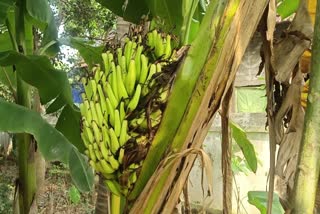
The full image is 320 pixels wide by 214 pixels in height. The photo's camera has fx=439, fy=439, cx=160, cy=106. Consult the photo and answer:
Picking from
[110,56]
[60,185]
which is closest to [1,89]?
[60,185]

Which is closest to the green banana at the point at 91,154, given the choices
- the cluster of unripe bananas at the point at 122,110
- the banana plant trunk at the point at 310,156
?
the cluster of unripe bananas at the point at 122,110

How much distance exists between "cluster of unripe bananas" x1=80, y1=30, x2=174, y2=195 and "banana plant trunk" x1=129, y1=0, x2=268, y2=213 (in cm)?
3

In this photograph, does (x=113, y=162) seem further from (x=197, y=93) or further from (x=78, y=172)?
(x=78, y=172)

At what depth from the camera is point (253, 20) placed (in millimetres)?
632

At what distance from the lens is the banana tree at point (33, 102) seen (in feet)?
3.60

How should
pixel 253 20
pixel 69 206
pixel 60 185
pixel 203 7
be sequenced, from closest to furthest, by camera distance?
pixel 253 20, pixel 203 7, pixel 69 206, pixel 60 185

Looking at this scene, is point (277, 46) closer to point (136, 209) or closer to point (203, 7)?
point (136, 209)

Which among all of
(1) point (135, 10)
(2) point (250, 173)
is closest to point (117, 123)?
(1) point (135, 10)

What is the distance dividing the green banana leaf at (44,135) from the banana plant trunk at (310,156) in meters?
0.73

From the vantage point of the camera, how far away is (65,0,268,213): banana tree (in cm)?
63

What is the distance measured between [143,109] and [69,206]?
10.8 ft

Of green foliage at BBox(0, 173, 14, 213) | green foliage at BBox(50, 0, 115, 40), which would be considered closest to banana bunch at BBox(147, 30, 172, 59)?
green foliage at BBox(0, 173, 14, 213)

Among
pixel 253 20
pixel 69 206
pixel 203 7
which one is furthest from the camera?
pixel 69 206

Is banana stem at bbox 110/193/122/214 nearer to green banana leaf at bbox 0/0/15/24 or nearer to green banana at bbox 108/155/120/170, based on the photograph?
green banana at bbox 108/155/120/170
